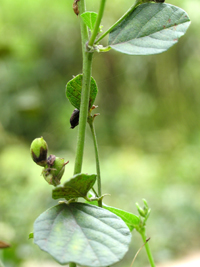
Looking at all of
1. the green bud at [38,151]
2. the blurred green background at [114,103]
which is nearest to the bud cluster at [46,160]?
the green bud at [38,151]

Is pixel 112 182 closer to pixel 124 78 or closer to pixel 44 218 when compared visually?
pixel 124 78

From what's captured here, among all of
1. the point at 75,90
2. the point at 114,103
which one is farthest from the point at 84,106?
the point at 114,103

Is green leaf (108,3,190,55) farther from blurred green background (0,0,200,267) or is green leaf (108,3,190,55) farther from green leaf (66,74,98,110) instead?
blurred green background (0,0,200,267)

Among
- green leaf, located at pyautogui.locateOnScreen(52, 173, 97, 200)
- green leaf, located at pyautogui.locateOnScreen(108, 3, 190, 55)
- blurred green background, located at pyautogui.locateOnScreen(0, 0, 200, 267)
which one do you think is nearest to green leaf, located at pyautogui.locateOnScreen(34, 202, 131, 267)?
green leaf, located at pyautogui.locateOnScreen(52, 173, 97, 200)

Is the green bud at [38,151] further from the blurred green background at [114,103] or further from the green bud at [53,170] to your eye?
the blurred green background at [114,103]

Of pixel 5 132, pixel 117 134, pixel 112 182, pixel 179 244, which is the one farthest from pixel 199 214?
pixel 5 132

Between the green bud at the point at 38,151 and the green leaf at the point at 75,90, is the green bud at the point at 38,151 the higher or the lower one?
the lower one
